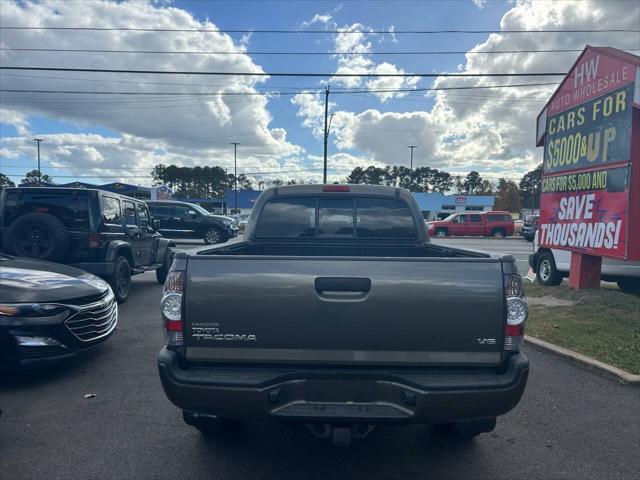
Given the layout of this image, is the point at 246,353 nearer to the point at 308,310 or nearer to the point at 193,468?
the point at 308,310

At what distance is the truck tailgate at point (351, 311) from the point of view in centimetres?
253

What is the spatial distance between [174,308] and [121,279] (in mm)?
6497

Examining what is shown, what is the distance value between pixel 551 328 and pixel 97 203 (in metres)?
7.54

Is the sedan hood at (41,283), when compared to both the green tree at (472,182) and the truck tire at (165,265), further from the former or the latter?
the green tree at (472,182)

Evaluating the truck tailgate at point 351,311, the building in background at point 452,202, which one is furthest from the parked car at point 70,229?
the building in background at point 452,202

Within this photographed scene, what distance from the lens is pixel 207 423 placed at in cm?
325

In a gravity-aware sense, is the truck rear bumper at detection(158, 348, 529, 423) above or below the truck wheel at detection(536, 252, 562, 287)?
above

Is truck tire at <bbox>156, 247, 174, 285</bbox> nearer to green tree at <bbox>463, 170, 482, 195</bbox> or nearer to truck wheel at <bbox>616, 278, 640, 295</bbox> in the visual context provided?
truck wheel at <bbox>616, 278, 640, 295</bbox>

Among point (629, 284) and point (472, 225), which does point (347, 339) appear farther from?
point (472, 225)

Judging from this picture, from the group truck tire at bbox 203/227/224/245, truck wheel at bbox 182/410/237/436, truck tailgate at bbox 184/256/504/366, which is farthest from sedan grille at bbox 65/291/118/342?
truck tire at bbox 203/227/224/245

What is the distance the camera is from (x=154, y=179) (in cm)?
11225

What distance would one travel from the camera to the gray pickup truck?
2.52 meters

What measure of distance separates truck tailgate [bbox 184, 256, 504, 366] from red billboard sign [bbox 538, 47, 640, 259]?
6.23 m

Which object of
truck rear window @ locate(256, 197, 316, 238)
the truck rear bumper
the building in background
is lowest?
the truck rear bumper
